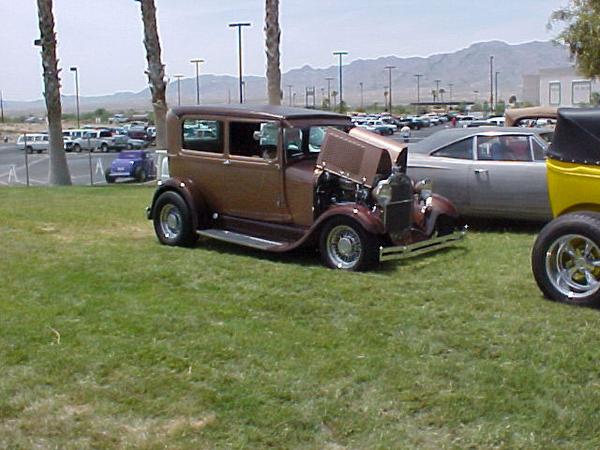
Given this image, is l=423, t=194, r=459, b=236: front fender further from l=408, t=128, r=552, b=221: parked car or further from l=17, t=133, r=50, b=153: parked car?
l=17, t=133, r=50, b=153: parked car

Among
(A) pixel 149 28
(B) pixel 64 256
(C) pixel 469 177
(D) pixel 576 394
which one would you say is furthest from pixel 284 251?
(A) pixel 149 28

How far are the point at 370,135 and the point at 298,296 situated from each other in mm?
2422

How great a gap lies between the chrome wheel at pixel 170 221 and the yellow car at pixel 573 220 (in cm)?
423

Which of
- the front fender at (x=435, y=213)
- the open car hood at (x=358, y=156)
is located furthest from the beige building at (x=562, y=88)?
the open car hood at (x=358, y=156)

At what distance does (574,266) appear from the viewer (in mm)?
6352

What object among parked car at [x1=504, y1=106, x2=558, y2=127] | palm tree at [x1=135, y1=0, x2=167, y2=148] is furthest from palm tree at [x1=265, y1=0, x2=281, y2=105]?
parked car at [x1=504, y1=106, x2=558, y2=127]

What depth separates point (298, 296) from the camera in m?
6.68

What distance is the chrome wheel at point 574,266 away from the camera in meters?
6.19

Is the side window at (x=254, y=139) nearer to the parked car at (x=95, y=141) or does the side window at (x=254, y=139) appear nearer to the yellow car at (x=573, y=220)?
the yellow car at (x=573, y=220)

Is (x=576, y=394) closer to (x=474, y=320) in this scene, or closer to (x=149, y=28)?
(x=474, y=320)

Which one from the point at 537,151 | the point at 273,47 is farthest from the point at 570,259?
the point at 273,47

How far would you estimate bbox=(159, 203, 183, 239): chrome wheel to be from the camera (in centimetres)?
927

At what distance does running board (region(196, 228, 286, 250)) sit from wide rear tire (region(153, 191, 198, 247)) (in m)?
0.18

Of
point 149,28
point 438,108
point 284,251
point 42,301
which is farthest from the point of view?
point 438,108
